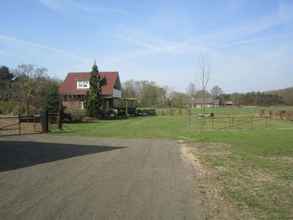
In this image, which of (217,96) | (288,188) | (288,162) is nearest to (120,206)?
(288,188)

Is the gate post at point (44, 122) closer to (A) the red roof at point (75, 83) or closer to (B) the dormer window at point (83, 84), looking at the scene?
(A) the red roof at point (75, 83)

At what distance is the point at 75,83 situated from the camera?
47281 mm

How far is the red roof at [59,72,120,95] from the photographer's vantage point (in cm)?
4553

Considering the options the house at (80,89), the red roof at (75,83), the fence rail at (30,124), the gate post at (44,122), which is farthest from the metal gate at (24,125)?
the red roof at (75,83)

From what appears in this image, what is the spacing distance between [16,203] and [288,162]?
8.09 meters

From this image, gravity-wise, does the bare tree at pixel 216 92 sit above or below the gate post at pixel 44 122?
above

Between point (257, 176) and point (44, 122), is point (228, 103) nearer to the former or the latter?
point (44, 122)

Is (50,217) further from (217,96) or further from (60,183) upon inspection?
(217,96)

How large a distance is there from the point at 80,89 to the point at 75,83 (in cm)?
189

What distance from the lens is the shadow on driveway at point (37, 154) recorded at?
9219mm

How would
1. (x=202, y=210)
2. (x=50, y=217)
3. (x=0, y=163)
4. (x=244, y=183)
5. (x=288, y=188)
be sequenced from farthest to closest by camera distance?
(x=0, y=163), (x=244, y=183), (x=288, y=188), (x=202, y=210), (x=50, y=217)

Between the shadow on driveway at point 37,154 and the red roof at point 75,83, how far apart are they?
32.7 meters

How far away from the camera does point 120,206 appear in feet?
16.8

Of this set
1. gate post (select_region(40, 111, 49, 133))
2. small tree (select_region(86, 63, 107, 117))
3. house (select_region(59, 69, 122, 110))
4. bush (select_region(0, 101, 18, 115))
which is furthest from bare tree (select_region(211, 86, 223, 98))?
gate post (select_region(40, 111, 49, 133))
